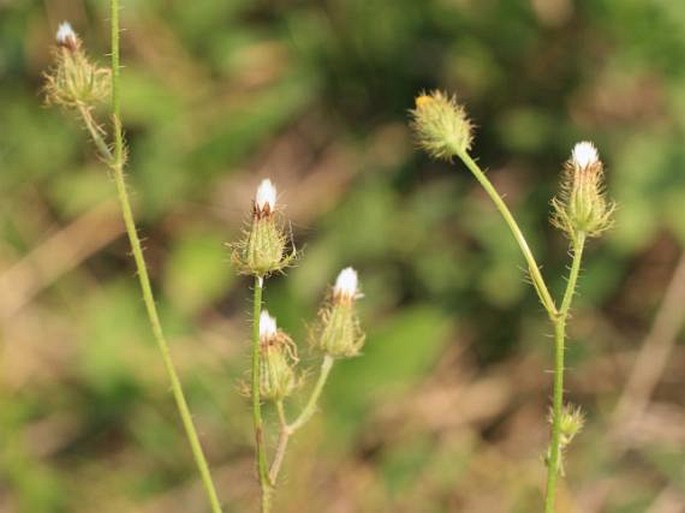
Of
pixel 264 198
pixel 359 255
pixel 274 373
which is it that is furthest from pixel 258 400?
pixel 359 255

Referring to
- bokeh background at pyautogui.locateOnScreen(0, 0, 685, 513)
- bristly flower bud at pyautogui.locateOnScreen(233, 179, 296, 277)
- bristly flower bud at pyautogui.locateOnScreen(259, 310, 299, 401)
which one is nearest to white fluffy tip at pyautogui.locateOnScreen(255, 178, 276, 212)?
bristly flower bud at pyautogui.locateOnScreen(233, 179, 296, 277)

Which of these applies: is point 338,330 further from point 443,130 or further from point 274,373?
point 443,130

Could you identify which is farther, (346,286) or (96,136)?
(346,286)

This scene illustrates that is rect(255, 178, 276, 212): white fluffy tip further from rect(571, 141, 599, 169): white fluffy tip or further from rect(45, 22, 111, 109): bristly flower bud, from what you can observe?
rect(571, 141, 599, 169): white fluffy tip

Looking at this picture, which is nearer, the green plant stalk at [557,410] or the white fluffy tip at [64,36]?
the green plant stalk at [557,410]

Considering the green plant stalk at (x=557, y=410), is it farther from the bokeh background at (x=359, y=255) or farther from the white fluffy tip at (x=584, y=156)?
the bokeh background at (x=359, y=255)

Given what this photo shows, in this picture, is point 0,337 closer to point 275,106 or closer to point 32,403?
point 32,403

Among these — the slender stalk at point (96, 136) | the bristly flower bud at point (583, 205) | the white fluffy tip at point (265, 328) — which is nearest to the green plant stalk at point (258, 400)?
the white fluffy tip at point (265, 328)

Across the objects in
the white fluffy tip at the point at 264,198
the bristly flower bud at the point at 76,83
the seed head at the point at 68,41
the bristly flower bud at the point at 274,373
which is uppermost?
the seed head at the point at 68,41

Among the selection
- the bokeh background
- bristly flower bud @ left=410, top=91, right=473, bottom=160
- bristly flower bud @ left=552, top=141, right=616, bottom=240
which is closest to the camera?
bristly flower bud @ left=552, top=141, right=616, bottom=240
